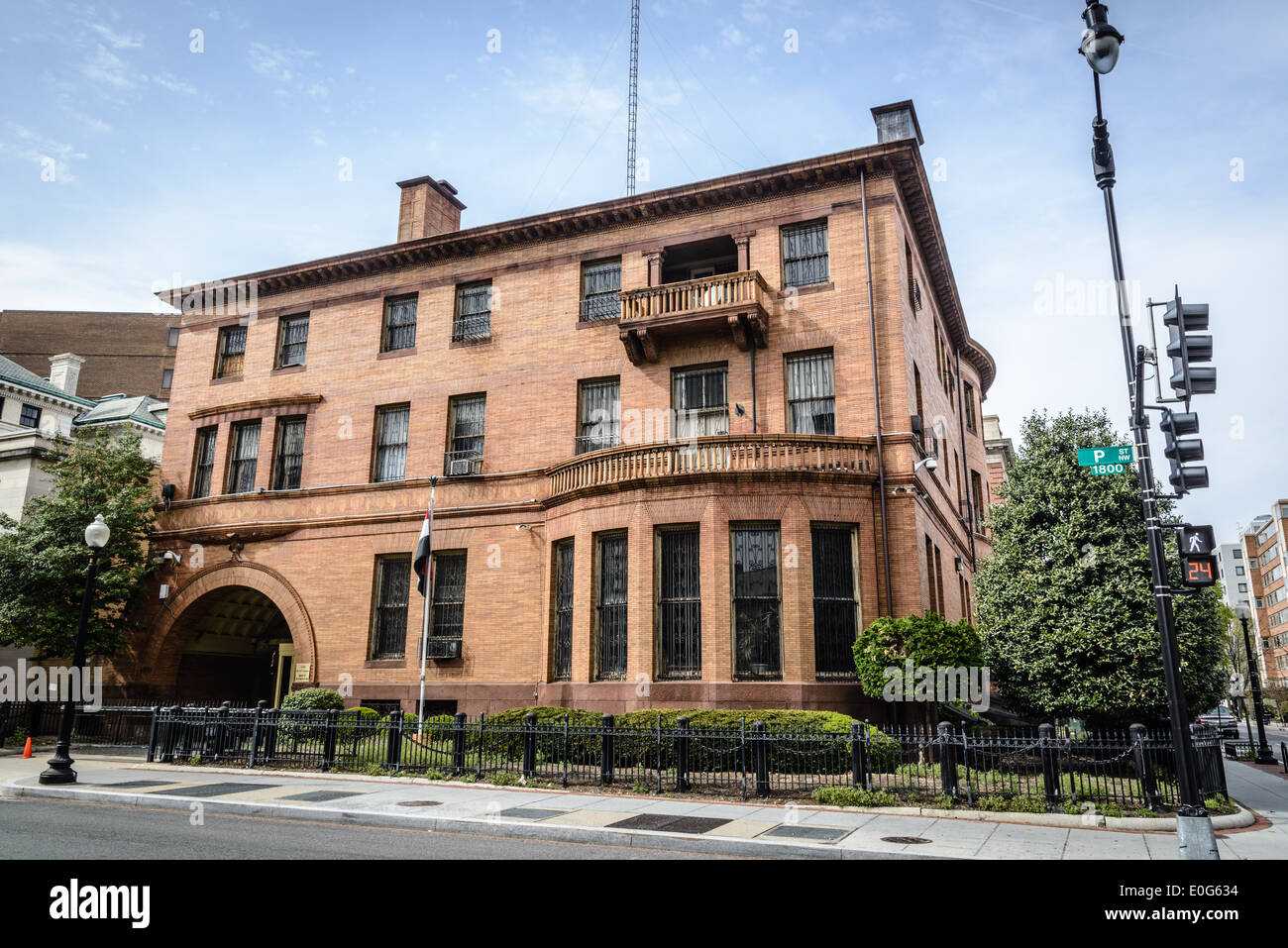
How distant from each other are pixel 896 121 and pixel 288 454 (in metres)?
22.7

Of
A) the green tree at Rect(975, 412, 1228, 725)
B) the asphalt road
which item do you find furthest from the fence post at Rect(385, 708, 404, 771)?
the green tree at Rect(975, 412, 1228, 725)

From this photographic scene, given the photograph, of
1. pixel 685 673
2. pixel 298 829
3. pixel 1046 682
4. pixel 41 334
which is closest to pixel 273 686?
pixel 685 673

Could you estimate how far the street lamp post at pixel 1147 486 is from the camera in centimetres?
995

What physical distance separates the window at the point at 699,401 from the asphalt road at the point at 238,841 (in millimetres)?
14744

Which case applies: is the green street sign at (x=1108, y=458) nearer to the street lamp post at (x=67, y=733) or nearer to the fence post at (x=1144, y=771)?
the fence post at (x=1144, y=771)

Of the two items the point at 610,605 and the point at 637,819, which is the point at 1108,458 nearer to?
the point at 637,819

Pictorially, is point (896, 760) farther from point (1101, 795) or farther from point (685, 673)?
point (685, 673)

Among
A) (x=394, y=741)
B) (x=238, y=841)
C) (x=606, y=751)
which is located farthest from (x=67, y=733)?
(x=606, y=751)

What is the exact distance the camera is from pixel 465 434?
27.9 meters

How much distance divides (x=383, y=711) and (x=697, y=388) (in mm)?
13430

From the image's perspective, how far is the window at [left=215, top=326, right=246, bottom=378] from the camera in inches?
1282

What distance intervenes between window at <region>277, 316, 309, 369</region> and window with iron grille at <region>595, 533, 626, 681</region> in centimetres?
1555

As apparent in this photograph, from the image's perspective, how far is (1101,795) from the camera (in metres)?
14.1

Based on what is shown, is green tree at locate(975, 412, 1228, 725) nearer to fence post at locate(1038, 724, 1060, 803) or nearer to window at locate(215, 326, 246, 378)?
fence post at locate(1038, 724, 1060, 803)
